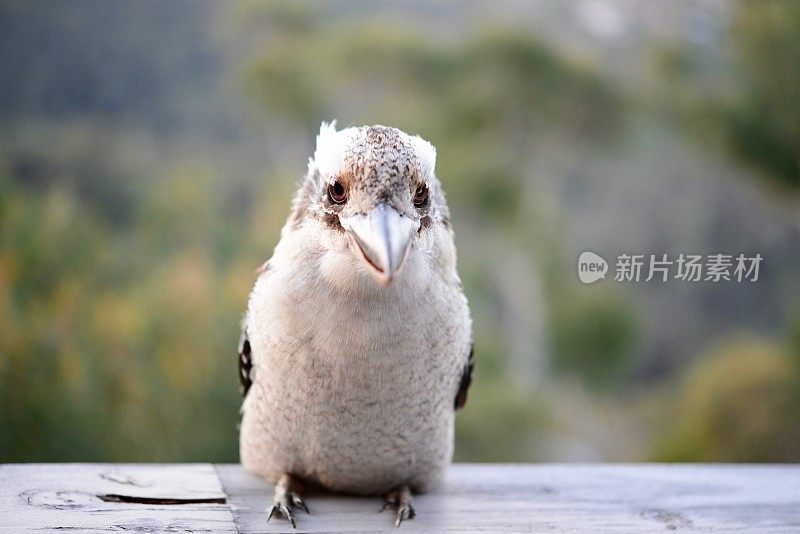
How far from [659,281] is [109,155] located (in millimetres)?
1923

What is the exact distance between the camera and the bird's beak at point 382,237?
1.22m

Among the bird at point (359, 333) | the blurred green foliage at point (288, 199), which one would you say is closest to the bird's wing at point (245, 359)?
the bird at point (359, 333)

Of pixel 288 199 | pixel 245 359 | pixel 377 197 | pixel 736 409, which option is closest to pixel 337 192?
pixel 377 197

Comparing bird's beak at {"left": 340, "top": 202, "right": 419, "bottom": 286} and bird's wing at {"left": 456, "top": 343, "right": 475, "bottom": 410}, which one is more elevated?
bird's beak at {"left": 340, "top": 202, "right": 419, "bottom": 286}

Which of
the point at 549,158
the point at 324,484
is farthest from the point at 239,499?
the point at 549,158

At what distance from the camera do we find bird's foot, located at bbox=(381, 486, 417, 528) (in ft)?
5.09

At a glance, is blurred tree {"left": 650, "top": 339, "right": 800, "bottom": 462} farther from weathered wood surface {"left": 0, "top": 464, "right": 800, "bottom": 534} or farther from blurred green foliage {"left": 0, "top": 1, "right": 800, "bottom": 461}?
weathered wood surface {"left": 0, "top": 464, "right": 800, "bottom": 534}

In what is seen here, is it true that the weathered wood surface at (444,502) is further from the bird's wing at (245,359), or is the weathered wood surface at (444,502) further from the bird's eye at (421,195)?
the bird's eye at (421,195)

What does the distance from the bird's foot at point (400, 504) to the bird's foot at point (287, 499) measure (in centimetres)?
16

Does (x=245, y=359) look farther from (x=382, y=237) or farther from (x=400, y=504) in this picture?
(x=382, y=237)

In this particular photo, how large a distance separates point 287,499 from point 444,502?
12.3 inches

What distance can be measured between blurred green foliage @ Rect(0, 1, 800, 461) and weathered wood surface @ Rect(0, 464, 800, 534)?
1125mm

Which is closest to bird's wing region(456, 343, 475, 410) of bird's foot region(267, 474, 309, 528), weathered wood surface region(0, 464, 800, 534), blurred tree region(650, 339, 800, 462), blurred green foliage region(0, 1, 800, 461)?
weathered wood surface region(0, 464, 800, 534)

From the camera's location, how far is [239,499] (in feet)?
5.18
